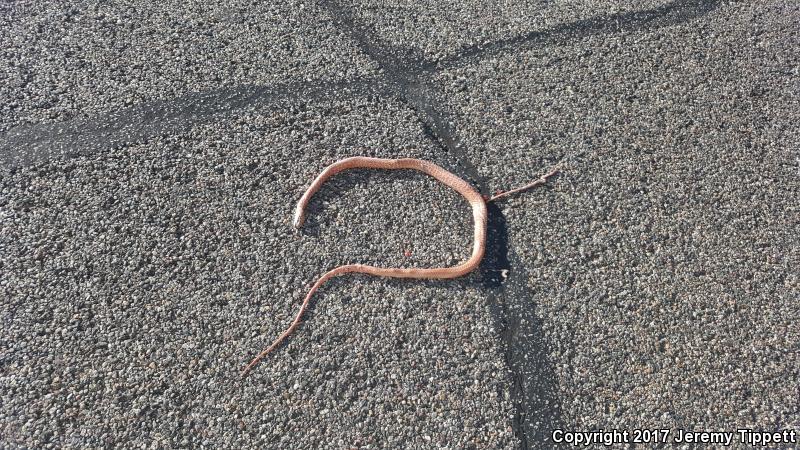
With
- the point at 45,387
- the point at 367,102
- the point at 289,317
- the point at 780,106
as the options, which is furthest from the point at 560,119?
the point at 45,387

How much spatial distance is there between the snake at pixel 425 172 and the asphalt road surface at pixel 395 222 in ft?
0.18

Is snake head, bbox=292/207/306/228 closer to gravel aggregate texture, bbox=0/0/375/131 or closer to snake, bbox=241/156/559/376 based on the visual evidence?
snake, bbox=241/156/559/376

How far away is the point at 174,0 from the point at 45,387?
3.03 meters

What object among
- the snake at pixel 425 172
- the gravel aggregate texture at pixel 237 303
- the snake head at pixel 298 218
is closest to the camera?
the gravel aggregate texture at pixel 237 303

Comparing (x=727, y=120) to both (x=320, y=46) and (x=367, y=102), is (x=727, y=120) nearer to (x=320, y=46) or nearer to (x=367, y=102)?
(x=367, y=102)

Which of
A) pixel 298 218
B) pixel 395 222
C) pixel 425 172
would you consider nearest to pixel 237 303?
pixel 298 218

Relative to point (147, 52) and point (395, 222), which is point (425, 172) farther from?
point (147, 52)

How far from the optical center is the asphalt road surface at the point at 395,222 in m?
2.97

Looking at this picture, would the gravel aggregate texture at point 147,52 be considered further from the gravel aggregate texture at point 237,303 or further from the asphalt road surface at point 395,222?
the gravel aggregate texture at point 237,303

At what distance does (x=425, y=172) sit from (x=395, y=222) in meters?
0.41

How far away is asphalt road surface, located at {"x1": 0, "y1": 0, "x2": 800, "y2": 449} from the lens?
2.97 meters

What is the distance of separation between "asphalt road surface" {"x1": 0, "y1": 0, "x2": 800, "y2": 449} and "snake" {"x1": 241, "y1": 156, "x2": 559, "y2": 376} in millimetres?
55

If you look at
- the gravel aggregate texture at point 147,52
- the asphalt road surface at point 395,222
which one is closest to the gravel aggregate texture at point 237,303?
the asphalt road surface at point 395,222

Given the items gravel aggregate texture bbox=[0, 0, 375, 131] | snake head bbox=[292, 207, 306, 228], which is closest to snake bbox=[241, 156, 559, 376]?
snake head bbox=[292, 207, 306, 228]
